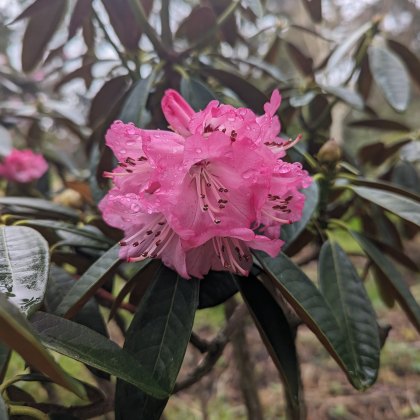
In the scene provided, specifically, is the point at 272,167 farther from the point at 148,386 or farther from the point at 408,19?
the point at 408,19

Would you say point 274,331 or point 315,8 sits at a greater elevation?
point 315,8

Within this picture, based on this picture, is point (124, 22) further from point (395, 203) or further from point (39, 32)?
point (395, 203)

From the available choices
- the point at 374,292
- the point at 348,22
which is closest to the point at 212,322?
the point at 374,292

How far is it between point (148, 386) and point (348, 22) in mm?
4027

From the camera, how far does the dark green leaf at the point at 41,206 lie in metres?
0.83

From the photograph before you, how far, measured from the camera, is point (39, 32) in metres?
0.98

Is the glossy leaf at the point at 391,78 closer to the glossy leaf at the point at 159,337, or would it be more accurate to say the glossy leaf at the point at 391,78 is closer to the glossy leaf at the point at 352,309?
the glossy leaf at the point at 352,309

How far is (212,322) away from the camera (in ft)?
8.21

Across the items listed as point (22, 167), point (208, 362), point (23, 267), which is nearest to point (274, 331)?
point (208, 362)

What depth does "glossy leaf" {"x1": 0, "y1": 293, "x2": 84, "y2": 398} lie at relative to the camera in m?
0.30

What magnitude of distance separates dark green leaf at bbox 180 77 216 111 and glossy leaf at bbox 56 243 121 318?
29cm

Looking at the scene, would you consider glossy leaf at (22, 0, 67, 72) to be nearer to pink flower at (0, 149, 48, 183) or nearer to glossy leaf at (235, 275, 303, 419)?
pink flower at (0, 149, 48, 183)

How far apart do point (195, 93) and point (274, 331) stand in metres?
0.42

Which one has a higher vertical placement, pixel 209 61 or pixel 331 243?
pixel 209 61
